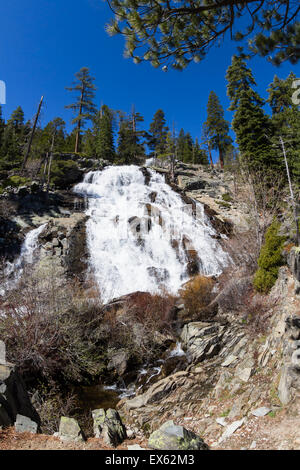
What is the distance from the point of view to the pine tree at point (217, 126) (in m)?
48.1

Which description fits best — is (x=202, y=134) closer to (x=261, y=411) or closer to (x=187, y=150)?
(x=187, y=150)

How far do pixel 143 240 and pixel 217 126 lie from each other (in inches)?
1512

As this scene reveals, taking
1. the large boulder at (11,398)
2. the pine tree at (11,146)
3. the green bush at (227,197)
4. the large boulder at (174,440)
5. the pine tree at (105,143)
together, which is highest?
the pine tree at (105,143)

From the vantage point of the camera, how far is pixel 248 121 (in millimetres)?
26609

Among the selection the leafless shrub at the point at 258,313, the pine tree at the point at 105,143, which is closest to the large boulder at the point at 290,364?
the leafless shrub at the point at 258,313

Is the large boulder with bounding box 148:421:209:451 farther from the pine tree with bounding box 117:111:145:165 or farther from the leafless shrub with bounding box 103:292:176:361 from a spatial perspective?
the pine tree with bounding box 117:111:145:165

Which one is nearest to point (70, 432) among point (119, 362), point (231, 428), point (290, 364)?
point (231, 428)

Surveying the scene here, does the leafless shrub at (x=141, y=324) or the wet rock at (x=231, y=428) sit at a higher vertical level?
the leafless shrub at (x=141, y=324)

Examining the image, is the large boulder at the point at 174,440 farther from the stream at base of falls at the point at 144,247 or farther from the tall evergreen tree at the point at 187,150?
the tall evergreen tree at the point at 187,150

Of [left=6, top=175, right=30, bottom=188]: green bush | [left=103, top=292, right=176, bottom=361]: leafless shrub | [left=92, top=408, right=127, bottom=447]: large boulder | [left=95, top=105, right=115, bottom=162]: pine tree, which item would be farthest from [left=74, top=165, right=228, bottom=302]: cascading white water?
[left=95, top=105, right=115, bottom=162]: pine tree

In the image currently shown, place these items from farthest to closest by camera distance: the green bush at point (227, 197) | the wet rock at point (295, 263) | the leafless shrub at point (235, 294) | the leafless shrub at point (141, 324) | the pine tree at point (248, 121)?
the green bush at point (227, 197)
the pine tree at point (248, 121)
the leafless shrub at point (235, 294)
the leafless shrub at point (141, 324)
the wet rock at point (295, 263)

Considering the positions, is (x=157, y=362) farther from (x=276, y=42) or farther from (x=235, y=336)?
(x=276, y=42)

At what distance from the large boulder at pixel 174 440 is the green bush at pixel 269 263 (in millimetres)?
7641
